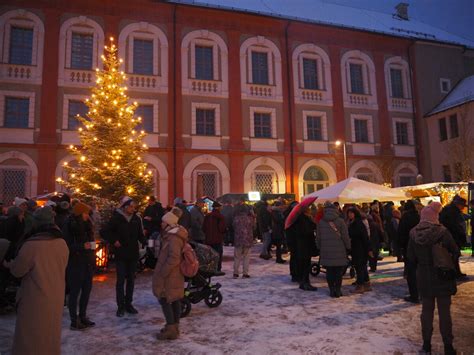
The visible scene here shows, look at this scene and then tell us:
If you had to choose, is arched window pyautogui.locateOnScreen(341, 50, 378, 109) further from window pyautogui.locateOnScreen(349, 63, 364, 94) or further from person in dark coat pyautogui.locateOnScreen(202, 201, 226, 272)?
person in dark coat pyautogui.locateOnScreen(202, 201, 226, 272)

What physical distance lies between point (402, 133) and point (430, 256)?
81.3ft

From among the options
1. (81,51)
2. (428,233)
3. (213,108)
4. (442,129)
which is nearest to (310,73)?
(213,108)

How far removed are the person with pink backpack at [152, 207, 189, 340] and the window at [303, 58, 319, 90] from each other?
21442mm

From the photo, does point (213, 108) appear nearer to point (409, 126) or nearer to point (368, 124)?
point (368, 124)

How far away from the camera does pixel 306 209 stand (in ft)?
28.9

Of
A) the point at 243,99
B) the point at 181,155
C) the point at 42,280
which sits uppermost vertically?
the point at 243,99

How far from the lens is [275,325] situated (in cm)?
591

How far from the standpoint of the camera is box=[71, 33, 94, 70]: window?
21.0 meters

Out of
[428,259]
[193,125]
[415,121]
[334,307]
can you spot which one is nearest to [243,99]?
[193,125]

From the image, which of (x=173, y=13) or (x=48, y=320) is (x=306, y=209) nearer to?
(x=48, y=320)

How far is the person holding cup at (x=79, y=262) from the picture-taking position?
5.84m

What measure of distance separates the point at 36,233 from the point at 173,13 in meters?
21.2

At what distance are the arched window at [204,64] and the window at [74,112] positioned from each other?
5703 millimetres

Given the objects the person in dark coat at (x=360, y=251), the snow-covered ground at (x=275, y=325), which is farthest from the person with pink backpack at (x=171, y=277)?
the person in dark coat at (x=360, y=251)
